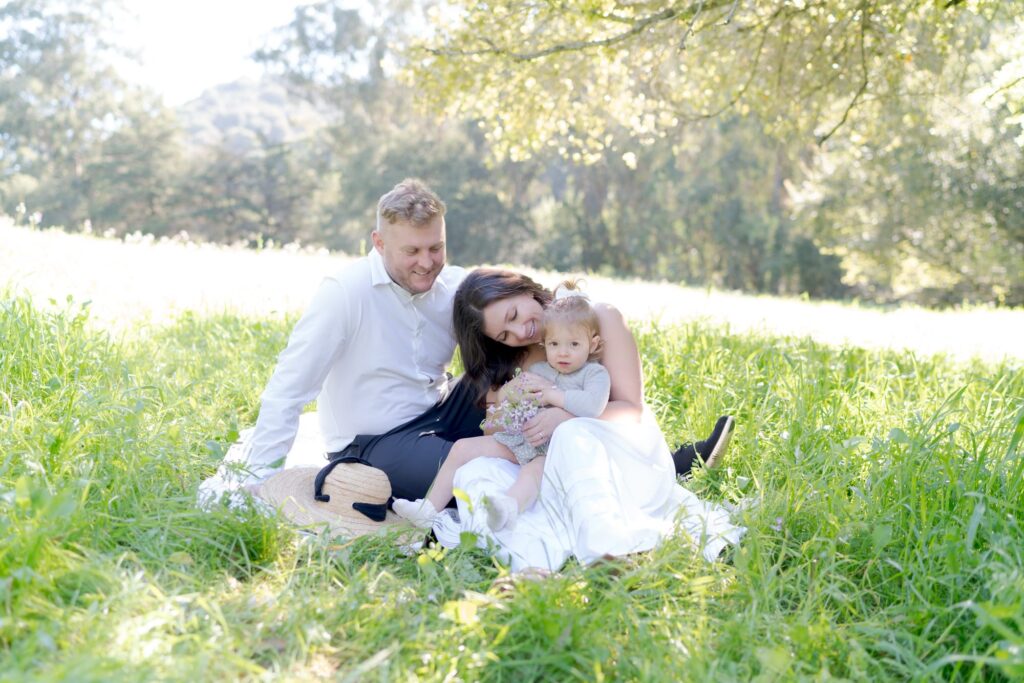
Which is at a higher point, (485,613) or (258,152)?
(258,152)

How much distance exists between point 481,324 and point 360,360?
63cm

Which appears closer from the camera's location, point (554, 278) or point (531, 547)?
point (531, 547)

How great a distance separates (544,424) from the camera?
3812 mm

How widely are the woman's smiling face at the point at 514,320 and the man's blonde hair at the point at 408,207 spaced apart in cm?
50

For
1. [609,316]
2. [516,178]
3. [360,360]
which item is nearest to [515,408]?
[609,316]

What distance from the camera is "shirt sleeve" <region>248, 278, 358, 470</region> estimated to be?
12.9 ft

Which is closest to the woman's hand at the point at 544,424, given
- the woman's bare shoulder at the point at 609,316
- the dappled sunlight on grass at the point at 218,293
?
the woman's bare shoulder at the point at 609,316

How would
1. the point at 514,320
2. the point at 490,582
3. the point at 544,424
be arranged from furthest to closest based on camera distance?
the point at 514,320 → the point at 544,424 → the point at 490,582

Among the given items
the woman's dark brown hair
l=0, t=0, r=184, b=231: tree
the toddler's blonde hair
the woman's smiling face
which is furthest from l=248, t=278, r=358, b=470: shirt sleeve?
l=0, t=0, r=184, b=231: tree

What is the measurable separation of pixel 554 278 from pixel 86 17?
34.3 metres

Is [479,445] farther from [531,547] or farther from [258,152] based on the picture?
[258,152]

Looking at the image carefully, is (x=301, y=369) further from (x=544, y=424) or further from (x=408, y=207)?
(x=544, y=424)

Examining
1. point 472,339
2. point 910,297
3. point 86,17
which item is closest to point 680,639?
point 472,339

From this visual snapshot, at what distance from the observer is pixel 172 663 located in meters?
2.31
